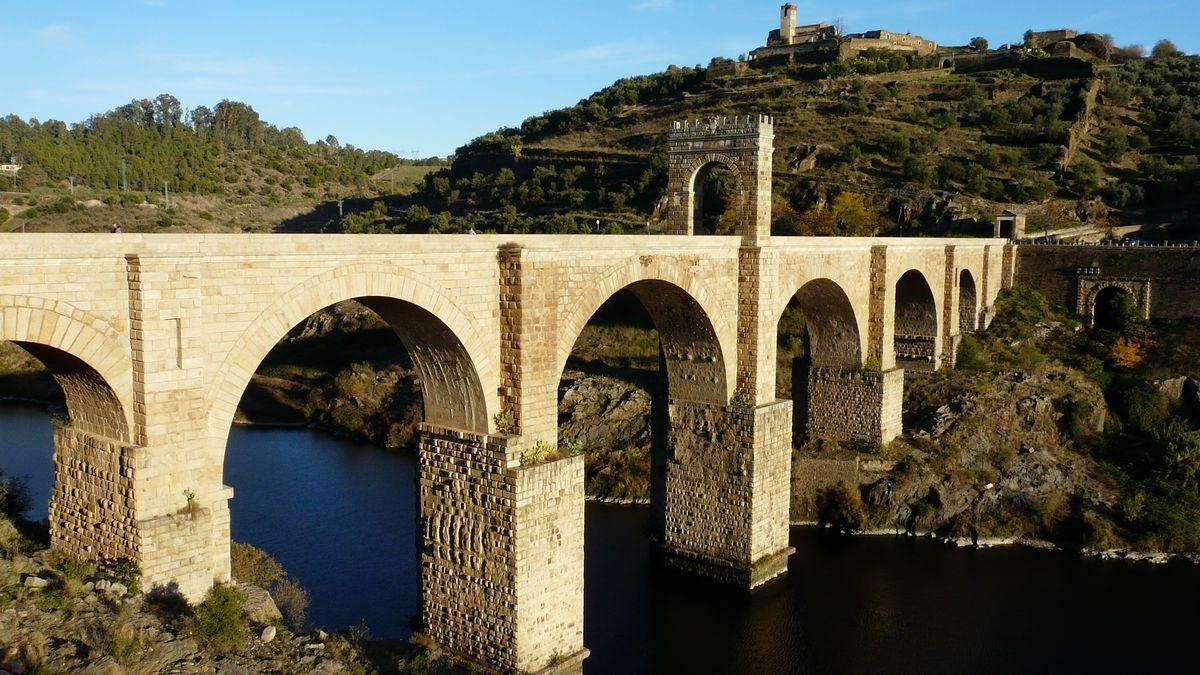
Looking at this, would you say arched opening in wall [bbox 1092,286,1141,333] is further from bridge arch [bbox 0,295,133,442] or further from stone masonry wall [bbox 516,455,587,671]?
bridge arch [bbox 0,295,133,442]

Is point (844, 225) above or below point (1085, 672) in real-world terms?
above

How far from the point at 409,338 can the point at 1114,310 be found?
29.1m

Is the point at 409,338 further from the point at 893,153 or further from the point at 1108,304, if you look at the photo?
the point at 893,153

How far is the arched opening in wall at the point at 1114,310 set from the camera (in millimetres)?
32812

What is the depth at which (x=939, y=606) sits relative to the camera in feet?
63.3

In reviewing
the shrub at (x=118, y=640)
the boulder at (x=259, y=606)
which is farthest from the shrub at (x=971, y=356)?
the shrub at (x=118, y=640)

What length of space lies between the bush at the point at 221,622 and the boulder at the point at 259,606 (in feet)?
0.32

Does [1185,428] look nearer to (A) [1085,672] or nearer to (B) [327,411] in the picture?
(A) [1085,672]

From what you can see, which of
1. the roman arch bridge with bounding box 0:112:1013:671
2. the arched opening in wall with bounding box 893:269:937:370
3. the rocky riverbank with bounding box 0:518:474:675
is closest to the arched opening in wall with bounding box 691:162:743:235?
the arched opening in wall with bounding box 893:269:937:370

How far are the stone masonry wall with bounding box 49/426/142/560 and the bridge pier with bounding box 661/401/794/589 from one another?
1204 centimetres

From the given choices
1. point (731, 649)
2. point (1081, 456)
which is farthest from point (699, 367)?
point (1081, 456)

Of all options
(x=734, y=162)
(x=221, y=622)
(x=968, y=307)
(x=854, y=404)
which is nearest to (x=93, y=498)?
(x=221, y=622)

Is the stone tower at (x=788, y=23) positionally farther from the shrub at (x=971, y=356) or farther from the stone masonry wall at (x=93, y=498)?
the stone masonry wall at (x=93, y=498)

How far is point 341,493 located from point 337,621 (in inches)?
317
